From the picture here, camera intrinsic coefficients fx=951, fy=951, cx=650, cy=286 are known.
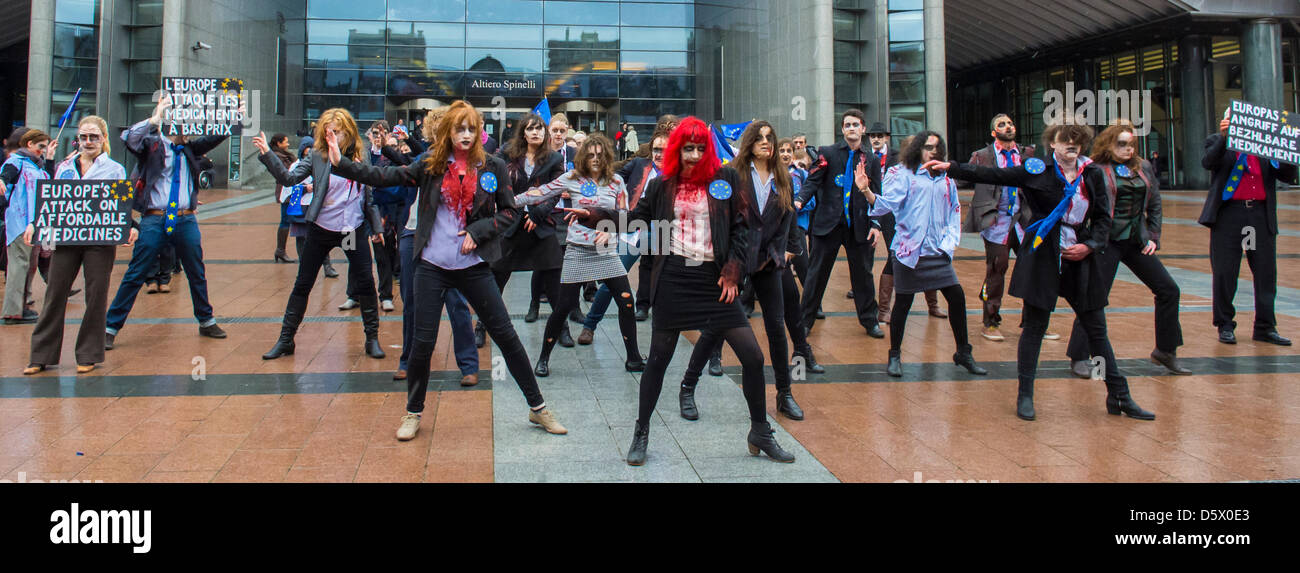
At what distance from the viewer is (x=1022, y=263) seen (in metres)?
5.70

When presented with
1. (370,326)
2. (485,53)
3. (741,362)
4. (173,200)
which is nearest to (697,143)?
(741,362)

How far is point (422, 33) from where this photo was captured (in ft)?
108

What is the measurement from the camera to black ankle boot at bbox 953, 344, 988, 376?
6647mm

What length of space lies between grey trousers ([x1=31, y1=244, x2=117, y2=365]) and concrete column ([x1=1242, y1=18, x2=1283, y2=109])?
99.8ft

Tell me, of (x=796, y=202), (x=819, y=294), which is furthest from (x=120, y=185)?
(x=819, y=294)

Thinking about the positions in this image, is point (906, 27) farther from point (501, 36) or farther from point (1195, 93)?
point (501, 36)

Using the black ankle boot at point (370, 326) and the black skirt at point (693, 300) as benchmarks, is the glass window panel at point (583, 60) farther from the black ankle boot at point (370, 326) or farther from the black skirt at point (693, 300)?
the black skirt at point (693, 300)

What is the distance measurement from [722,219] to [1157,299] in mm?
4024

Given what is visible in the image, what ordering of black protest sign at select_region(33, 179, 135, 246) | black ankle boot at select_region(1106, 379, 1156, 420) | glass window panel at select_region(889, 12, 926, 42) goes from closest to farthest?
1. black ankle boot at select_region(1106, 379, 1156, 420)
2. black protest sign at select_region(33, 179, 135, 246)
3. glass window panel at select_region(889, 12, 926, 42)

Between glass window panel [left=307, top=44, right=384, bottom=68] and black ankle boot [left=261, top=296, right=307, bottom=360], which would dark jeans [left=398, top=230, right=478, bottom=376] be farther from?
glass window panel [left=307, top=44, right=384, bottom=68]

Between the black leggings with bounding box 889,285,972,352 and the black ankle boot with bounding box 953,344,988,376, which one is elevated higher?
the black leggings with bounding box 889,285,972,352

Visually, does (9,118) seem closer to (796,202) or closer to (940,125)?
(940,125)

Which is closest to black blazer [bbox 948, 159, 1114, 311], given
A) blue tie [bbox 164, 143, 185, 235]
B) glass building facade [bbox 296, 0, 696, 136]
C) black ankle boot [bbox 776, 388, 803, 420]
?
black ankle boot [bbox 776, 388, 803, 420]
